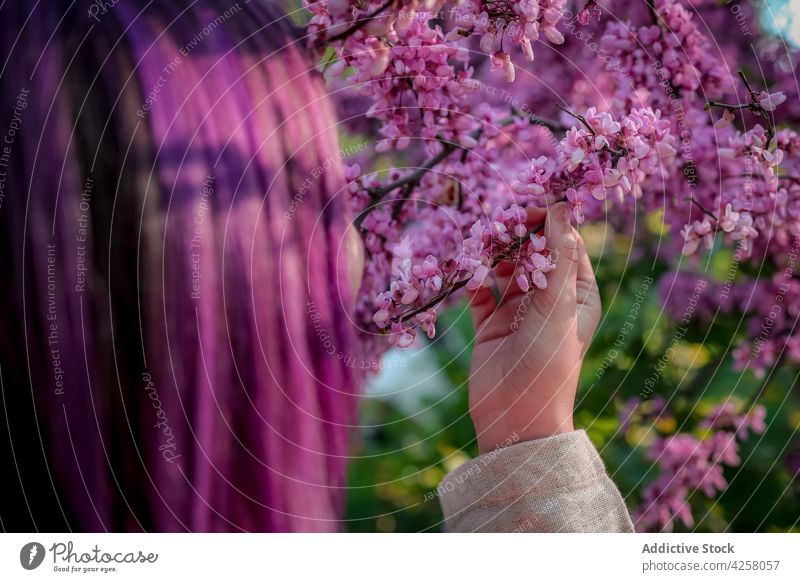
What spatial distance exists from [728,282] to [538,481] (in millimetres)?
605

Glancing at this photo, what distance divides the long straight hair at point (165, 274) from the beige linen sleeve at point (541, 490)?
206 millimetres

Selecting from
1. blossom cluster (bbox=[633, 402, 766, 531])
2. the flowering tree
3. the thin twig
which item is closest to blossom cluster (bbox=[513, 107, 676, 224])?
the flowering tree

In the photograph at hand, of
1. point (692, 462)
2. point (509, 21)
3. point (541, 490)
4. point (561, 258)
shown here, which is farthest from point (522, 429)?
point (692, 462)

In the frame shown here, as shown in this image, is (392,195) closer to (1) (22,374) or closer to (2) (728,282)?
(1) (22,374)

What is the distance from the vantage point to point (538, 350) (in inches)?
28.6

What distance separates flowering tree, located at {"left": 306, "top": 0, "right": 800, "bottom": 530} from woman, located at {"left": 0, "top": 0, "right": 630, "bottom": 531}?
145 millimetres

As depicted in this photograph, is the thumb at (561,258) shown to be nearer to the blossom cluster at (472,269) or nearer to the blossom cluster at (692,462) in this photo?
the blossom cluster at (472,269)

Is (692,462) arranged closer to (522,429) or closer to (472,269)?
(522,429)

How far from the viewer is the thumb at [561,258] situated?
0.67 meters

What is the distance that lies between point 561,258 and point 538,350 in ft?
0.31

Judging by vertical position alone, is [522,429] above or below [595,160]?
below

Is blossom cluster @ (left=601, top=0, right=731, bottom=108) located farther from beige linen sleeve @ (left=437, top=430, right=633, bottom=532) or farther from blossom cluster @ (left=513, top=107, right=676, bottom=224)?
beige linen sleeve @ (left=437, top=430, right=633, bottom=532)

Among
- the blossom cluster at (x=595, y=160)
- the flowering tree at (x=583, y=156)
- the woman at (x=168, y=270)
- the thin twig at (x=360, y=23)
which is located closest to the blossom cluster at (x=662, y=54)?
the flowering tree at (x=583, y=156)
